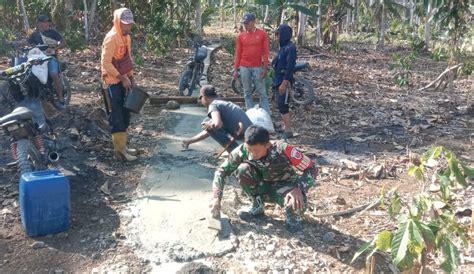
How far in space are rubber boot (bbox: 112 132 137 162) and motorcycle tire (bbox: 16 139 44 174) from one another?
1144 millimetres

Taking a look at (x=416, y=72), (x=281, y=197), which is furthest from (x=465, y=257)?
(x=416, y=72)

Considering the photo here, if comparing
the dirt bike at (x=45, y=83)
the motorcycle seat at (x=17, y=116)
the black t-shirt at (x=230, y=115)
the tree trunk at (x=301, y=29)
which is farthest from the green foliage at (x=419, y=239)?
the tree trunk at (x=301, y=29)

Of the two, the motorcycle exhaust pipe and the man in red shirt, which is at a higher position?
the man in red shirt

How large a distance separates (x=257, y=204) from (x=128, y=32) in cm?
247

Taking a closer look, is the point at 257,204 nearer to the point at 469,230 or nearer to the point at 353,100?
the point at 469,230

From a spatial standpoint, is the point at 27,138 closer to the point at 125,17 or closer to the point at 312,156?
the point at 125,17

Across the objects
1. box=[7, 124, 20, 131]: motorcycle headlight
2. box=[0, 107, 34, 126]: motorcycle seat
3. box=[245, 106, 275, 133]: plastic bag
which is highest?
box=[0, 107, 34, 126]: motorcycle seat

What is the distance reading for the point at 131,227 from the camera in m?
4.30

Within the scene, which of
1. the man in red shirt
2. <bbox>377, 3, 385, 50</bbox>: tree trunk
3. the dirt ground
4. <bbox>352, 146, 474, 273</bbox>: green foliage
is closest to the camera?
<bbox>352, 146, 474, 273</bbox>: green foliage

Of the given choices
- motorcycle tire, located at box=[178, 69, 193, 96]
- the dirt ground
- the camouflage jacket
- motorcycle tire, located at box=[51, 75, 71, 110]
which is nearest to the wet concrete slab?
the dirt ground

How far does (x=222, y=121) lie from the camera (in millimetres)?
5102

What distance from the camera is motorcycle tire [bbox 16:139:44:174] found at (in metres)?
4.60

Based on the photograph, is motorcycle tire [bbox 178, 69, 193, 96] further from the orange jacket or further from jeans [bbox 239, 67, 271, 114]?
the orange jacket

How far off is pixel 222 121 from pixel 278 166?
1.22m
